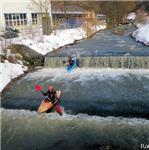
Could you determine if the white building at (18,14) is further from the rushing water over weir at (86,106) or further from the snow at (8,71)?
the rushing water over weir at (86,106)

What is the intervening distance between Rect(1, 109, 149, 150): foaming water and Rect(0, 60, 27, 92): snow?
3952mm

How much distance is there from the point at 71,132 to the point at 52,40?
518 inches

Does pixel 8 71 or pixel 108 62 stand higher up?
pixel 108 62

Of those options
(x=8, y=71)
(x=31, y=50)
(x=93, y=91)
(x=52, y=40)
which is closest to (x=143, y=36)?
(x=52, y=40)

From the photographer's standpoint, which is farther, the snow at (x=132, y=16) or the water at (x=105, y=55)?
the snow at (x=132, y=16)

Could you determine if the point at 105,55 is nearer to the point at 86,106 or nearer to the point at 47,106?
the point at 86,106

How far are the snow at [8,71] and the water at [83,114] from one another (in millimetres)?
554

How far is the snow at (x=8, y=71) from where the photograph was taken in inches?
570

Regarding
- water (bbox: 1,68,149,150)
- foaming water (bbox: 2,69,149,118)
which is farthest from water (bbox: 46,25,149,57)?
water (bbox: 1,68,149,150)

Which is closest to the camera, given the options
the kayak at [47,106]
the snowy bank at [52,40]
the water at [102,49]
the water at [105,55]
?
the kayak at [47,106]

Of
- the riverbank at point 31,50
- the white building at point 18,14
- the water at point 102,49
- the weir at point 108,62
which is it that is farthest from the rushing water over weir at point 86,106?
the white building at point 18,14

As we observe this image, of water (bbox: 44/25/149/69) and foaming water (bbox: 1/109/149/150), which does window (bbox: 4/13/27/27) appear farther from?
foaming water (bbox: 1/109/149/150)

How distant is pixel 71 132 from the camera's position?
370 inches

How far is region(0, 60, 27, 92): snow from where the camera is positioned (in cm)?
1447
